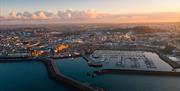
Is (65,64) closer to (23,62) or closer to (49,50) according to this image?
(23,62)

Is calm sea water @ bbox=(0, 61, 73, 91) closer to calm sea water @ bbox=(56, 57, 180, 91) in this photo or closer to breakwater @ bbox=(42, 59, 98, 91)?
breakwater @ bbox=(42, 59, 98, 91)

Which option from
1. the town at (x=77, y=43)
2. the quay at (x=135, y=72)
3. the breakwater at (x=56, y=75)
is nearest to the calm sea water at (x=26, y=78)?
the breakwater at (x=56, y=75)

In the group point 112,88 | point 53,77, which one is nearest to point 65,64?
point 53,77

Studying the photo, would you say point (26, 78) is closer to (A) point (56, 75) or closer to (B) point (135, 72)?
(A) point (56, 75)

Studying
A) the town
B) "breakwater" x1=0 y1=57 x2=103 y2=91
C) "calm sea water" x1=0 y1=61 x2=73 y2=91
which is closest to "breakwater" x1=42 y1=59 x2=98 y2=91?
"breakwater" x1=0 y1=57 x2=103 y2=91

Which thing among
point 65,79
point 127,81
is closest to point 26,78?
point 65,79

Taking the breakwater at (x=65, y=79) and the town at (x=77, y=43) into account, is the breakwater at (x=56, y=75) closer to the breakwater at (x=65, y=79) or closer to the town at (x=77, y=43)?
the breakwater at (x=65, y=79)
